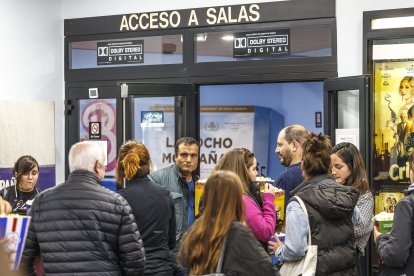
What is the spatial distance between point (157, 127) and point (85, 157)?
3.84 meters

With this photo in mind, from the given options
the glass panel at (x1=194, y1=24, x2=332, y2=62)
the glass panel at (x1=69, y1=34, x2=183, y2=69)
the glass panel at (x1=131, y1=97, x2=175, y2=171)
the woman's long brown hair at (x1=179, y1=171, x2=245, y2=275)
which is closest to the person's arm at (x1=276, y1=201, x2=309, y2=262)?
the woman's long brown hair at (x1=179, y1=171, x2=245, y2=275)

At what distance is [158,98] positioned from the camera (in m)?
7.78

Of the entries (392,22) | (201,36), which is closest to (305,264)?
(392,22)

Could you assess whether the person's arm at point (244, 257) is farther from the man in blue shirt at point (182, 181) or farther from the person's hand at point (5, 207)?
the man in blue shirt at point (182, 181)

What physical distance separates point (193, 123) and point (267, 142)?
108 inches

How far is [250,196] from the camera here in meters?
4.29

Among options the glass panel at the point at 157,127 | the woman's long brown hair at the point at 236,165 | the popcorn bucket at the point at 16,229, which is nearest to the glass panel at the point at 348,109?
the glass panel at the point at 157,127

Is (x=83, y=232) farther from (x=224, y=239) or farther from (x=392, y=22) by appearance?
(x=392, y=22)

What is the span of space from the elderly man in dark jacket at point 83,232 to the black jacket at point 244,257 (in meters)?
0.94

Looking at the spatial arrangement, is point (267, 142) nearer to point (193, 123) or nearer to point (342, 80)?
point (193, 123)

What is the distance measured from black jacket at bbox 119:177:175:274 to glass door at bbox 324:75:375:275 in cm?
240

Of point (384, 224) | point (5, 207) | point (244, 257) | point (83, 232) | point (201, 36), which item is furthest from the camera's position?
point (201, 36)

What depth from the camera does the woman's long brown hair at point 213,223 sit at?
3199 millimetres

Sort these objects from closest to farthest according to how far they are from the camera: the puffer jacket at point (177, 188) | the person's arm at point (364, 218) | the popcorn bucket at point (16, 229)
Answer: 1. the popcorn bucket at point (16, 229)
2. the person's arm at point (364, 218)
3. the puffer jacket at point (177, 188)
